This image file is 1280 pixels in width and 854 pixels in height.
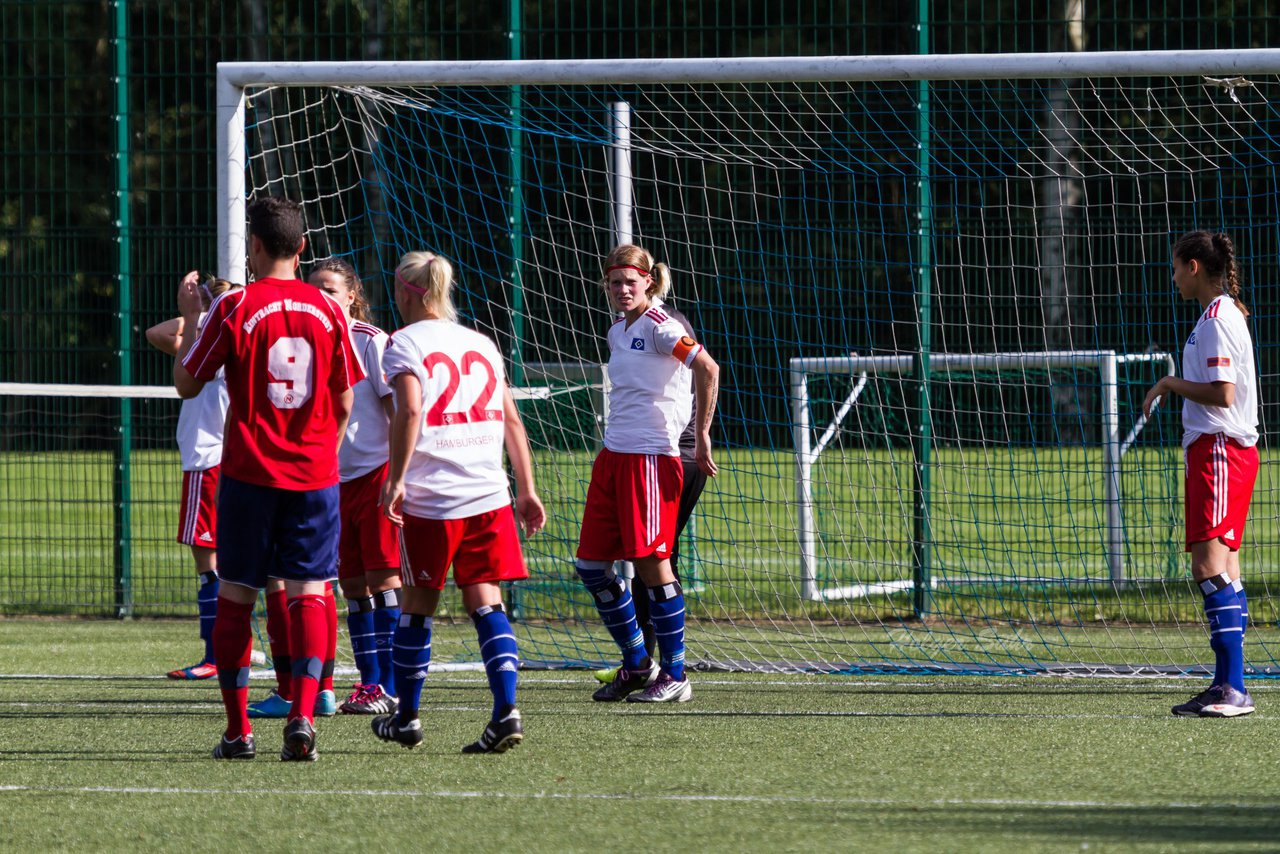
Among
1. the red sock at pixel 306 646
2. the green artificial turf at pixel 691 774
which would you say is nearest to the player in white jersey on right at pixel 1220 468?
the green artificial turf at pixel 691 774

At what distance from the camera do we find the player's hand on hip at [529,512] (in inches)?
226

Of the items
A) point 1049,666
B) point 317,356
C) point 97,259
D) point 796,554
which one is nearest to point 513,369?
point 796,554

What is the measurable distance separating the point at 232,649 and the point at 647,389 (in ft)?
7.44

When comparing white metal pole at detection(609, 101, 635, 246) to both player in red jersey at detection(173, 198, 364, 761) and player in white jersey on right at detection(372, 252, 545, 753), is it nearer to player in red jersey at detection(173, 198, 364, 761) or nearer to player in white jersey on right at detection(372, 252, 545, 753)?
player in white jersey on right at detection(372, 252, 545, 753)

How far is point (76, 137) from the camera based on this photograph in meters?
12.0

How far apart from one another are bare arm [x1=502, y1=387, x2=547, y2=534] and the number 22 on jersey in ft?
0.34

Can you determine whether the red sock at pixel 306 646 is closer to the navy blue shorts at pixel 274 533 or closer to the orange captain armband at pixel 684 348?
the navy blue shorts at pixel 274 533

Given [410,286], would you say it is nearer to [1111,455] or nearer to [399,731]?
[399,731]

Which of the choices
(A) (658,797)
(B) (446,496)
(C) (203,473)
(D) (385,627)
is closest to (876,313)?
(C) (203,473)

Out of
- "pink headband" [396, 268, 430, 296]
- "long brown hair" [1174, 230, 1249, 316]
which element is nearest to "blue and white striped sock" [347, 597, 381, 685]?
"pink headband" [396, 268, 430, 296]

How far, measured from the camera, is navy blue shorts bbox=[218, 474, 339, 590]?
17.9 ft

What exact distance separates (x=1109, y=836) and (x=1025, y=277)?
6691 millimetres

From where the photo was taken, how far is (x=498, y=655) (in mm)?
5613

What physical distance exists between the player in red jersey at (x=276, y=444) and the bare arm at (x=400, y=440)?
22cm
